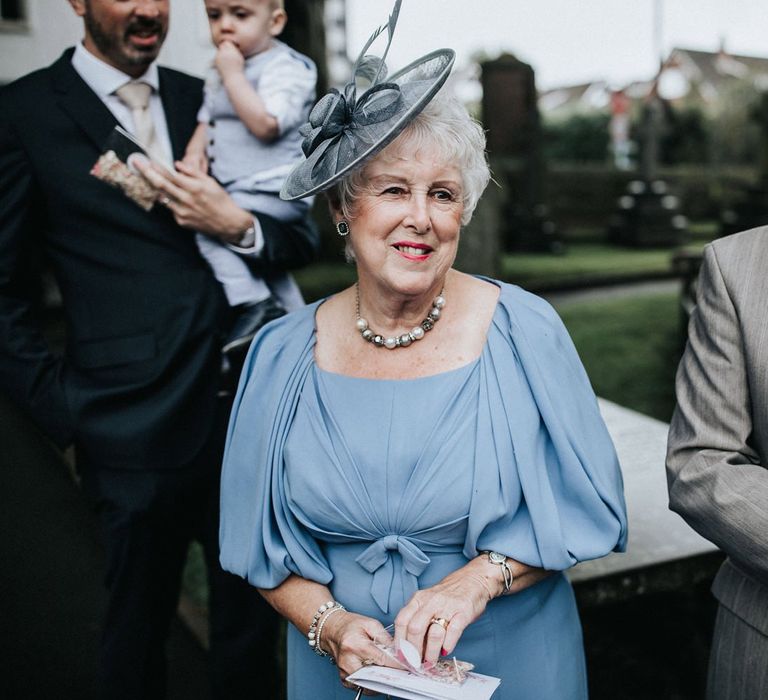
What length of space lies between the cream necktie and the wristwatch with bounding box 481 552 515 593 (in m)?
1.46

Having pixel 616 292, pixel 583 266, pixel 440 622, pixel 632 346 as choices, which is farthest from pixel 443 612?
pixel 583 266

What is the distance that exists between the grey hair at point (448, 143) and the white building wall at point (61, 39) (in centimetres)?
134

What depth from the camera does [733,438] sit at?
1.71m

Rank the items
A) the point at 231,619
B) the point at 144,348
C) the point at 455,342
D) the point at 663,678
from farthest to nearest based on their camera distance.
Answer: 1. the point at 663,678
2. the point at 231,619
3. the point at 144,348
4. the point at 455,342

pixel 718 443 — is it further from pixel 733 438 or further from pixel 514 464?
pixel 514 464

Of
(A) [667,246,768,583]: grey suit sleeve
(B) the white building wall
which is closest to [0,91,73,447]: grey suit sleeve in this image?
(B) the white building wall

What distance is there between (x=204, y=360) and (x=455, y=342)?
0.85 m

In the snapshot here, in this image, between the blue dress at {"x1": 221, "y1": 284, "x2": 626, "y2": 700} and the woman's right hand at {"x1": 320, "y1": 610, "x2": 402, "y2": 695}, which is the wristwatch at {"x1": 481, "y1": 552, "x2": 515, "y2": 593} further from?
the woman's right hand at {"x1": 320, "y1": 610, "x2": 402, "y2": 695}

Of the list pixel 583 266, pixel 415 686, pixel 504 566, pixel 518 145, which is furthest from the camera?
pixel 518 145

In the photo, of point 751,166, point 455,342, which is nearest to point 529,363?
point 455,342

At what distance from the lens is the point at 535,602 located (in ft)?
6.25

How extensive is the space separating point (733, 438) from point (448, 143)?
0.87 metres

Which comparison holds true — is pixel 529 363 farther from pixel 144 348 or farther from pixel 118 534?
pixel 118 534

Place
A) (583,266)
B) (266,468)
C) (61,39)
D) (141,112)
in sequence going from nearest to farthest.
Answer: (266,468), (141,112), (61,39), (583,266)
